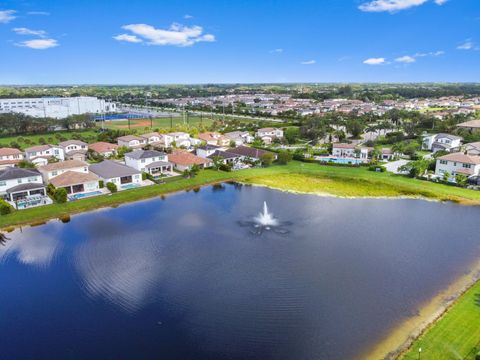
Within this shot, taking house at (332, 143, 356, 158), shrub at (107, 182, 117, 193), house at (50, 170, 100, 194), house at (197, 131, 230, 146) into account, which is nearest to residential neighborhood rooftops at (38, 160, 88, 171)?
house at (50, 170, 100, 194)

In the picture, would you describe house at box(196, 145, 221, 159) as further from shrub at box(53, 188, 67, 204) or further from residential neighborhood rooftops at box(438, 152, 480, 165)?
residential neighborhood rooftops at box(438, 152, 480, 165)

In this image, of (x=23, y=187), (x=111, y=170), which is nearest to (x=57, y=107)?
(x=111, y=170)

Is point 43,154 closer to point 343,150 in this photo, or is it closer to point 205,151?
point 205,151

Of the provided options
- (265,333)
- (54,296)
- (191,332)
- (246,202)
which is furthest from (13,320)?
(246,202)

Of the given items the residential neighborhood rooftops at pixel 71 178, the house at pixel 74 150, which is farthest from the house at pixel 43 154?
the residential neighborhood rooftops at pixel 71 178

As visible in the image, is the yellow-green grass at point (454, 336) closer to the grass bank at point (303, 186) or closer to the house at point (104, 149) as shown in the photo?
the grass bank at point (303, 186)
